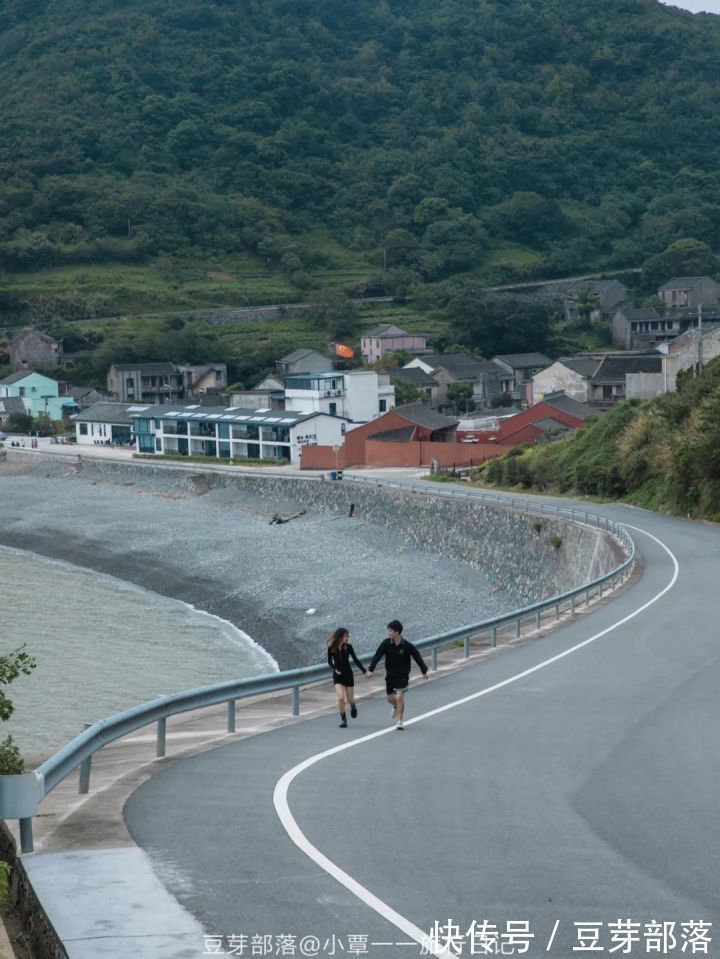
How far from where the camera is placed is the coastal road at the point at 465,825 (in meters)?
7.23

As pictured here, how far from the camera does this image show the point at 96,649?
3497 centimetres

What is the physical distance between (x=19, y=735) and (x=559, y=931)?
19.1 metres

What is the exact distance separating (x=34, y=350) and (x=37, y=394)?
886 centimetres

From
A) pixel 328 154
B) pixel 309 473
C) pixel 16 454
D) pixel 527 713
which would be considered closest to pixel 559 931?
pixel 527 713

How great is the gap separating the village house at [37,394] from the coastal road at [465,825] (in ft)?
278

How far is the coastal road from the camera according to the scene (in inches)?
285

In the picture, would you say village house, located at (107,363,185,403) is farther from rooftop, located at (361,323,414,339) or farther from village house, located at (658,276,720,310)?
village house, located at (658,276,720,310)

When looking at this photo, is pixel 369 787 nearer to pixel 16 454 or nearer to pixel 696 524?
pixel 696 524

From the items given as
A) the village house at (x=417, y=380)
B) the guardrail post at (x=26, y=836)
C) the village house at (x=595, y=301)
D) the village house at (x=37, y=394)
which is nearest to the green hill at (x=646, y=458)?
the village house at (x=417, y=380)

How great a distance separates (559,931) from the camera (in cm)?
712

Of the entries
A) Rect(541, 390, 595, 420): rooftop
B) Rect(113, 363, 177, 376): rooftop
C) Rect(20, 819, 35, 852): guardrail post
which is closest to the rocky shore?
Rect(541, 390, 595, 420): rooftop

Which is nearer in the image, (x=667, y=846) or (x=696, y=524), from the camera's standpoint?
(x=667, y=846)

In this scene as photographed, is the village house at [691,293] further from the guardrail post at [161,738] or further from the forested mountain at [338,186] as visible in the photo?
the guardrail post at [161,738]

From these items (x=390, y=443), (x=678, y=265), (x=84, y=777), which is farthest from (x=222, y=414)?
(x=678, y=265)
